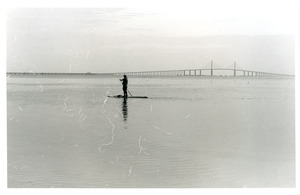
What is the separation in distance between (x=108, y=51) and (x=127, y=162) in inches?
124

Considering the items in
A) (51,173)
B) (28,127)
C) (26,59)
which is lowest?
(51,173)

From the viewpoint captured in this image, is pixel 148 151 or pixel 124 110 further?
pixel 124 110

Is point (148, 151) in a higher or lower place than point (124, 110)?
lower

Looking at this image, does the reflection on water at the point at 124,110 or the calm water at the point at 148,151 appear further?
the reflection on water at the point at 124,110

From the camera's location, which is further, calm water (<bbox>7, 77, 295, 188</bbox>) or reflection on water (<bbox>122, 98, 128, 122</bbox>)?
reflection on water (<bbox>122, 98, 128, 122</bbox>)

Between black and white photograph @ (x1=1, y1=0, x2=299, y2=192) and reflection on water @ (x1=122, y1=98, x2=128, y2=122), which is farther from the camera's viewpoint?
reflection on water @ (x1=122, y1=98, x2=128, y2=122)

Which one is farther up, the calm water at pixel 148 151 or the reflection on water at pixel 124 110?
the reflection on water at pixel 124 110

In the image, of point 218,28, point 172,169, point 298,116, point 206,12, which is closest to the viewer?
point 172,169

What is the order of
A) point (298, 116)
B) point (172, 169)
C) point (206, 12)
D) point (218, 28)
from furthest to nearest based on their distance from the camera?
point (218, 28)
point (206, 12)
point (298, 116)
point (172, 169)

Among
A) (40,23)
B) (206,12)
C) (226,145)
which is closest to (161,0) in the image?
(206,12)

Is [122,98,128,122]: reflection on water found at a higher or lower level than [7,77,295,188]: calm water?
higher

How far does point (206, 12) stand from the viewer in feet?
26.4

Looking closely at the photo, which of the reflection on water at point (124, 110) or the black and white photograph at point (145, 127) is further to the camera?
the reflection on water at point (124, 110)

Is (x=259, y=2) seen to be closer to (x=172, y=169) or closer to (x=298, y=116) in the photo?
(x=298, y=116)
